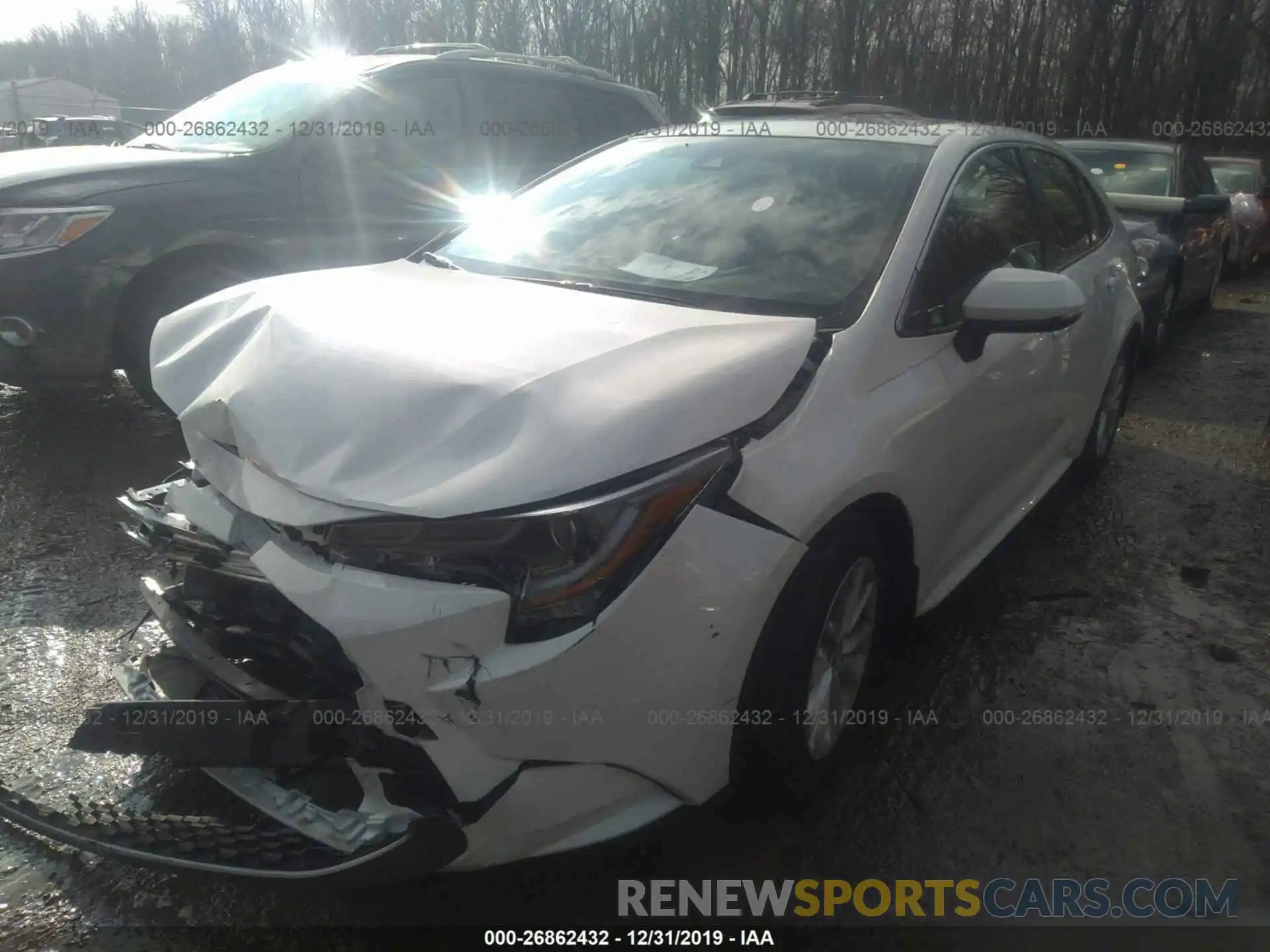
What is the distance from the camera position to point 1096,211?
438cm

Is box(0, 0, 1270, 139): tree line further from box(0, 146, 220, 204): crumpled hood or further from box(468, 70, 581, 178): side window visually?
box(0, 146, 220, 204): crumpled hood

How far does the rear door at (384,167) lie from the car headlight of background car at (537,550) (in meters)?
3.81

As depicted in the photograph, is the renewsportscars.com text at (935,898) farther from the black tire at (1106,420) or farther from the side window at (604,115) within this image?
the side window at (604,115)

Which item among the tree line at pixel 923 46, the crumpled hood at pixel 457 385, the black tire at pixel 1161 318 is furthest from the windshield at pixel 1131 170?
the tree line at pixel 923 46

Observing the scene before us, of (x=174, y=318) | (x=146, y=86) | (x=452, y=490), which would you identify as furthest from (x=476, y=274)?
(x=146, y=86)

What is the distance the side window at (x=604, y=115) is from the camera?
6.46 metres

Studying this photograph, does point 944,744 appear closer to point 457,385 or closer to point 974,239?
point 974,239

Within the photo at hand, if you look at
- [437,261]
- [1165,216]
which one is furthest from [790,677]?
[1165,216]

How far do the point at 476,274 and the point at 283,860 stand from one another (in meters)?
1.79

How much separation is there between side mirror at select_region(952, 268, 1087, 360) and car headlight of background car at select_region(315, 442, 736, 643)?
1.34 meters

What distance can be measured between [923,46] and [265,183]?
19561 mm

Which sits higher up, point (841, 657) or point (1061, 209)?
point (1061, 209)

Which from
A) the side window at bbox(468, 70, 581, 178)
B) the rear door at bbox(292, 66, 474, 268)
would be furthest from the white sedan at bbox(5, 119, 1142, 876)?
the side window at bbox(468, 70, 581, 178)

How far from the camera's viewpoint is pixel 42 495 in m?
4.14
